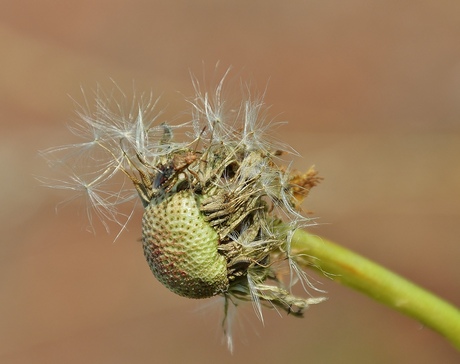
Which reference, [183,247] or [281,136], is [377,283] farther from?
[281,136]

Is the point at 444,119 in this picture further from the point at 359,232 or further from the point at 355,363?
the point at 355,363

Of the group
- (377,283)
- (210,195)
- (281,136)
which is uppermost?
(281,136)

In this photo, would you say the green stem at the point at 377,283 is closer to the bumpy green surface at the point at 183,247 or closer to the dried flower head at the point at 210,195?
the dried flower head at the point at 210,195

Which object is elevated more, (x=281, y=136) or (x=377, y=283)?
(x=281, y=136)

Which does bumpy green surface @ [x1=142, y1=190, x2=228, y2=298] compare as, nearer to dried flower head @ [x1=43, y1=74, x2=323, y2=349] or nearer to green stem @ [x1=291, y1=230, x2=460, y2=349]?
dried flower head @ [x1=43, y1=74, x2=323, y2=349]

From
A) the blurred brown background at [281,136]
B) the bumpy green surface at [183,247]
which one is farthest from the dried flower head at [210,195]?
the blurred brown background at [281,136]

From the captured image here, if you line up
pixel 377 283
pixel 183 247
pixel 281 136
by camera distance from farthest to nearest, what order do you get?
pixel 281 136
pixel 377 283
pixel 183 247

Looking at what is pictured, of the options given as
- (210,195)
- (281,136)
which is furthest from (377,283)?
(281,136)

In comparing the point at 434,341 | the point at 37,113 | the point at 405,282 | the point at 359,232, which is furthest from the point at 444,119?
the point at 405,282
